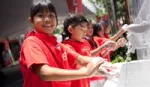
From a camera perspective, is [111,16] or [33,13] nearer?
[33,13]

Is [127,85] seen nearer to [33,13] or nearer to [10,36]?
[33,13]

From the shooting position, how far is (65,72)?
138cm

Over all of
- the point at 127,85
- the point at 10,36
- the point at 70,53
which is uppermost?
the point at 70,53

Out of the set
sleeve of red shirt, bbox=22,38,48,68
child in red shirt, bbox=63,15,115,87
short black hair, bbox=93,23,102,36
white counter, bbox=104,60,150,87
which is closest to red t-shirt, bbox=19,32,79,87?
sleeve of red shirt, bbox=22,38,48,68

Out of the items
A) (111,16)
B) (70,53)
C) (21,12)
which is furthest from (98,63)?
(21,12)

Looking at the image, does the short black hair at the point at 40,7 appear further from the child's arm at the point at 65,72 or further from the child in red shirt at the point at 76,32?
the child in red shirt at the point at 76,32

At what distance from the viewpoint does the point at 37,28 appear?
162cm

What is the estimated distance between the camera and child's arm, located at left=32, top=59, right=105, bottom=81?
1.35m

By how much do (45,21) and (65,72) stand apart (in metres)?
0.32

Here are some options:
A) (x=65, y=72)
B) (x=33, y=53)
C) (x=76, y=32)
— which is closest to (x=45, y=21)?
(x=33, y=53)

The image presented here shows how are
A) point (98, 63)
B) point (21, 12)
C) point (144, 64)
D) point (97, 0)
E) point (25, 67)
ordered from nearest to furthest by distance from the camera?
1. point (98, 63)
2. point (25, 67)
3. point (144, 64)
4. point (21, 12)
5. point (97, 0)

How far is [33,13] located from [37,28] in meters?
0.08

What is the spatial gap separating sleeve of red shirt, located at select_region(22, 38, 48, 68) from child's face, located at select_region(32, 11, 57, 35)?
93mm

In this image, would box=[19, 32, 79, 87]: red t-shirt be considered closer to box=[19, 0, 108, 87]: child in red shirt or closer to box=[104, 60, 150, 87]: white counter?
box=[19, 0, 108, 87]: child in red shirt
